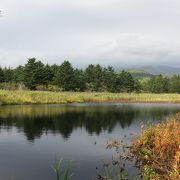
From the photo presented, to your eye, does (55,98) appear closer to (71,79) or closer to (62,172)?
(71,79)

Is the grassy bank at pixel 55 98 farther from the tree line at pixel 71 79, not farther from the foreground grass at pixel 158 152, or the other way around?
the foreground grass at pixel 158 152

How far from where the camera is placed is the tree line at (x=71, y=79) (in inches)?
4402

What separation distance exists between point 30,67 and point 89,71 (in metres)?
31.4

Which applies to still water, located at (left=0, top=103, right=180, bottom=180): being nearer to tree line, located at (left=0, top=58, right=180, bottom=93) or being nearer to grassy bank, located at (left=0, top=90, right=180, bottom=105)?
grassy bank, located at (left=0, top=90, right=180, bottom=105)

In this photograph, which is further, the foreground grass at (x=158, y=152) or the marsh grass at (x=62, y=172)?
the foreground grass at (x=158, y=152)

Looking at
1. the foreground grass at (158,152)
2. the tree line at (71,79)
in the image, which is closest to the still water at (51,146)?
the foreground grass at (158,152)

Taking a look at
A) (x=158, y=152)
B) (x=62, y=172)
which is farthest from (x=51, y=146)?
(x=158, y=152)

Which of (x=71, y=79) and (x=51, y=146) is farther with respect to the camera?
(x=71, y=79)

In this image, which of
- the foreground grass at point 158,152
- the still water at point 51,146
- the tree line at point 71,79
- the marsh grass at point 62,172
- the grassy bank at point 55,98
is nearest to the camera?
the marsh grass at point 62,172

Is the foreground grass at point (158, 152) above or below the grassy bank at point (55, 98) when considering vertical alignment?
below

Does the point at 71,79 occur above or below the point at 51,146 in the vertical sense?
above

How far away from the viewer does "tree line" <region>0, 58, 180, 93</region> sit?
111812 mm

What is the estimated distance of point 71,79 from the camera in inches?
4606

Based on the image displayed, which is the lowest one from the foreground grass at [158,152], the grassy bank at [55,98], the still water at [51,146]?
the still water at [51,146]
